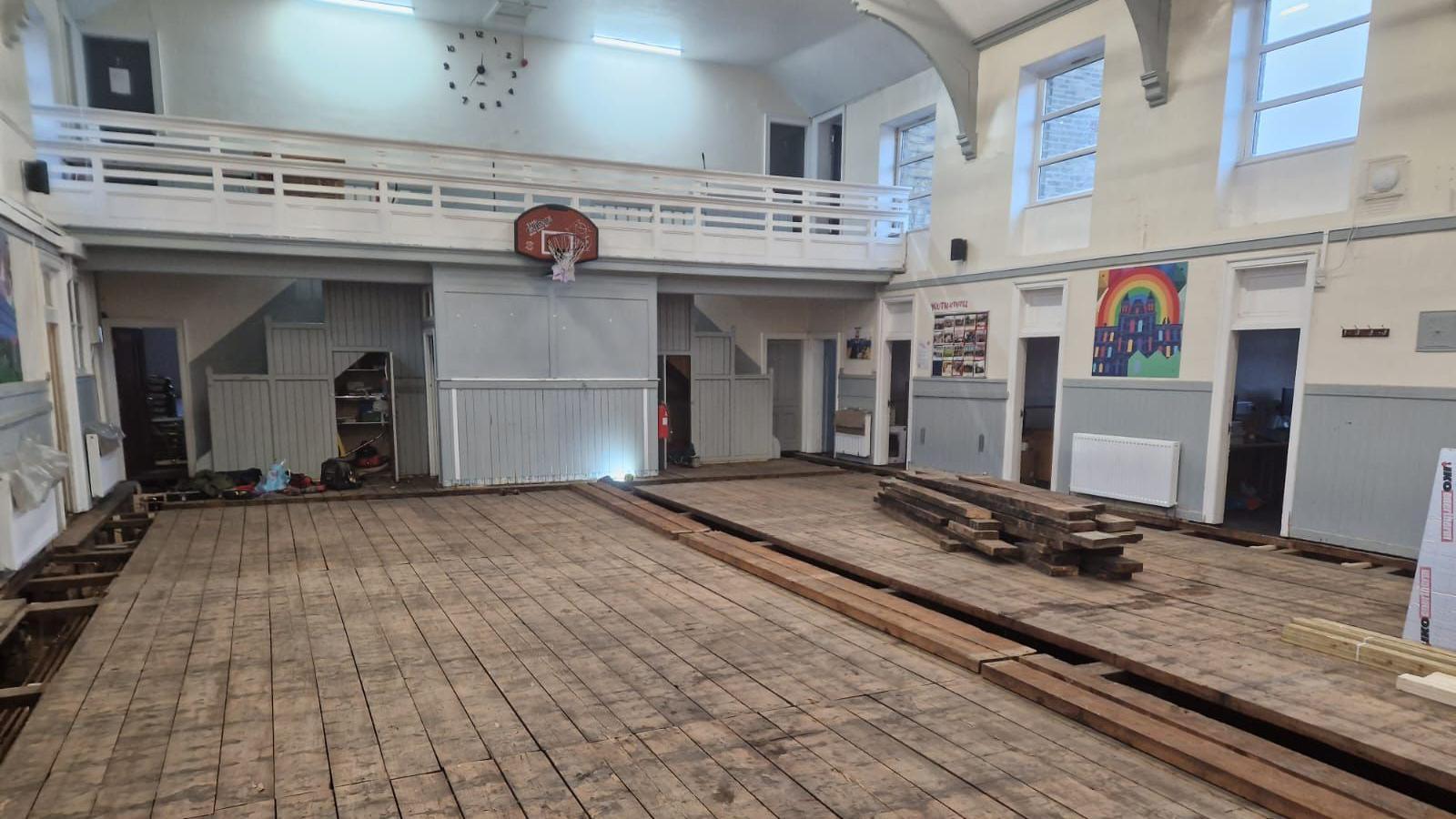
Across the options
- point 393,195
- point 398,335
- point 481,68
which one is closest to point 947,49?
point 481,68

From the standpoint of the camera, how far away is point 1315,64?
6.79 metres

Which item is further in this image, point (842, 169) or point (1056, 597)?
point (842, 169)

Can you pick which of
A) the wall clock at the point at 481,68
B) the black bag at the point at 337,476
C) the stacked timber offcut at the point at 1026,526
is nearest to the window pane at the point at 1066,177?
the stacked timber offcut at the point at 1026,526

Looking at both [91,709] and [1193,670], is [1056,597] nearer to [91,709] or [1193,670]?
[1193,670]

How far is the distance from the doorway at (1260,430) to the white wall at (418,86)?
8681 millimetres

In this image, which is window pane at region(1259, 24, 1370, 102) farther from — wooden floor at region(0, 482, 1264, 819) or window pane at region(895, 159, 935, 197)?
wooden floor at region(0, 482, 1264, 819)

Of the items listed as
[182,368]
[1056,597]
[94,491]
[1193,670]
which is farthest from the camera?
[182,368]

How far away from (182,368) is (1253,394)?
1427 cm

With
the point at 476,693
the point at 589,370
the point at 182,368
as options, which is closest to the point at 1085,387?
the point at 589,370

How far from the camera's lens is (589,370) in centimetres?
1030

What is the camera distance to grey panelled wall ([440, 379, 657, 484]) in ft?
31.6

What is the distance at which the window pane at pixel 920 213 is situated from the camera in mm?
11732

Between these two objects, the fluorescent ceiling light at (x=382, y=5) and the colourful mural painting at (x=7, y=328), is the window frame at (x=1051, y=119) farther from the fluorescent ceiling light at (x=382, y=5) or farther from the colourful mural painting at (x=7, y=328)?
the colourful mural painting at (x=7, y=328)

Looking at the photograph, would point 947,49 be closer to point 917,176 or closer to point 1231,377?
point 917,176
